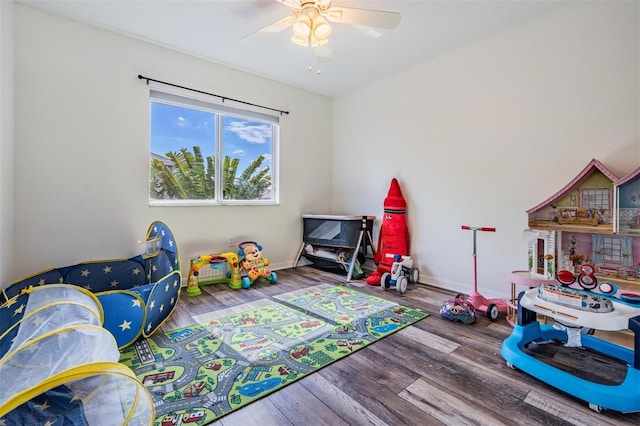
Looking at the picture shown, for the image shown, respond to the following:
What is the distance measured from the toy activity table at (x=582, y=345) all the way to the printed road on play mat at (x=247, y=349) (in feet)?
2.51

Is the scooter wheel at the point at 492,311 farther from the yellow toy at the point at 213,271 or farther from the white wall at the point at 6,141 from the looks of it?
the white wall at the point at 6,141

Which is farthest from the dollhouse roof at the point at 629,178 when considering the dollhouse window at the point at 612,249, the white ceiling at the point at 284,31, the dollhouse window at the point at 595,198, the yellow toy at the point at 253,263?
the yellow toy at the point at 253,263

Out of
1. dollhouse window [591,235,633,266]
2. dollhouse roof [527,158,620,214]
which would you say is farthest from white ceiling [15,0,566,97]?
dollhouse window [591,235,633,266]

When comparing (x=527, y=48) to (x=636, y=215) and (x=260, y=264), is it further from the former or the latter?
(x=260, y=264)

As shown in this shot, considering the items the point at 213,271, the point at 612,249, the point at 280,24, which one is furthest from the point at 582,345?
the point at 213,271

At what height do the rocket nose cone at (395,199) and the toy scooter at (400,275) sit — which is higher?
the rocket nose cone at (395,199)

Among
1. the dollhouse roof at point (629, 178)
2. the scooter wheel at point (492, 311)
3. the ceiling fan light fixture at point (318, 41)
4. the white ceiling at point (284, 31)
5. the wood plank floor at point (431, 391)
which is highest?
the white ceiling at point (284, 31)

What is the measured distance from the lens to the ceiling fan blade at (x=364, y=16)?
200 centimetres

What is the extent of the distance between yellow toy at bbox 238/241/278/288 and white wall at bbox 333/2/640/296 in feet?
5.52

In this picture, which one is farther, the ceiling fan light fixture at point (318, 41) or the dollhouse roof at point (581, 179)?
the ceiling fan light fixture at point (318, 41)

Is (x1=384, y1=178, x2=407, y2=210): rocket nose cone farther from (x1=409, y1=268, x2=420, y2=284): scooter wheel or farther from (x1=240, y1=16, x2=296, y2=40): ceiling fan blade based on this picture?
(x1=240, y1=16, x2=296, y2=40): ceiling fan blade

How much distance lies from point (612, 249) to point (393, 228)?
192 centimetres

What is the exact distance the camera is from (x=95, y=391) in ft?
3.39

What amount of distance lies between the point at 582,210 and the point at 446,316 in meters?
1.36
